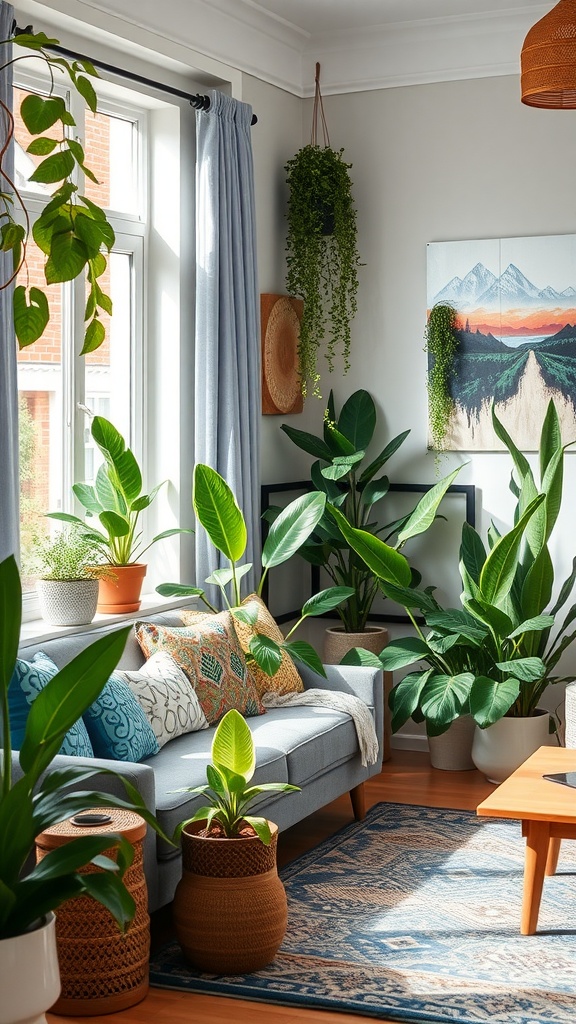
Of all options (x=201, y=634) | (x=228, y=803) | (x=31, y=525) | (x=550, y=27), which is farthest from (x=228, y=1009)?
(x=550, y=27)

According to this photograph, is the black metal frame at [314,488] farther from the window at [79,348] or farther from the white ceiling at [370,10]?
the white ceiling at [370,10]

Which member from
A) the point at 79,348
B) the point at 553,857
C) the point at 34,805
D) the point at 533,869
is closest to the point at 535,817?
the point at 533,869

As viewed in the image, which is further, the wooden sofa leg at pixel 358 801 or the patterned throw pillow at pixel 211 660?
the wooden sofa leg at pixel 358 801

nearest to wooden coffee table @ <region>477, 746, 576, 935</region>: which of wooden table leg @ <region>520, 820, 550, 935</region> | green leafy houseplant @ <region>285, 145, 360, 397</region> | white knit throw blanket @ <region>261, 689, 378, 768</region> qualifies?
wooden table leg @ <region>520, 820, 550, 935</region>

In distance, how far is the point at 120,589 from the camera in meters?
4.34

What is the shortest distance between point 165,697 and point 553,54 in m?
2.15

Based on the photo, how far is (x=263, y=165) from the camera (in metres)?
5.38

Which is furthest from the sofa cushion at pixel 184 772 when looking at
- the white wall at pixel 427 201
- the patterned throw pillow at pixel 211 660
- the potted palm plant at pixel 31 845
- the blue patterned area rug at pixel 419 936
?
the white wall at pixel 427 201

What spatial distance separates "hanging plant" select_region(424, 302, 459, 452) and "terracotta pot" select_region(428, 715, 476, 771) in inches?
48.7

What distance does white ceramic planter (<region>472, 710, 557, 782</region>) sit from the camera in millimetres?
4855

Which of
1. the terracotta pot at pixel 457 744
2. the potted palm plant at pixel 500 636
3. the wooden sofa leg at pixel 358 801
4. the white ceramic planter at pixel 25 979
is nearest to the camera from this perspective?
the white ceramic planter at pixel 25 979

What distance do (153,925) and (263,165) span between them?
3.30 metres

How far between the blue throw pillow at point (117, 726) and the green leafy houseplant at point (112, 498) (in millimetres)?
792

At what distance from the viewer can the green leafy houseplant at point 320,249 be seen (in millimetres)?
5402
